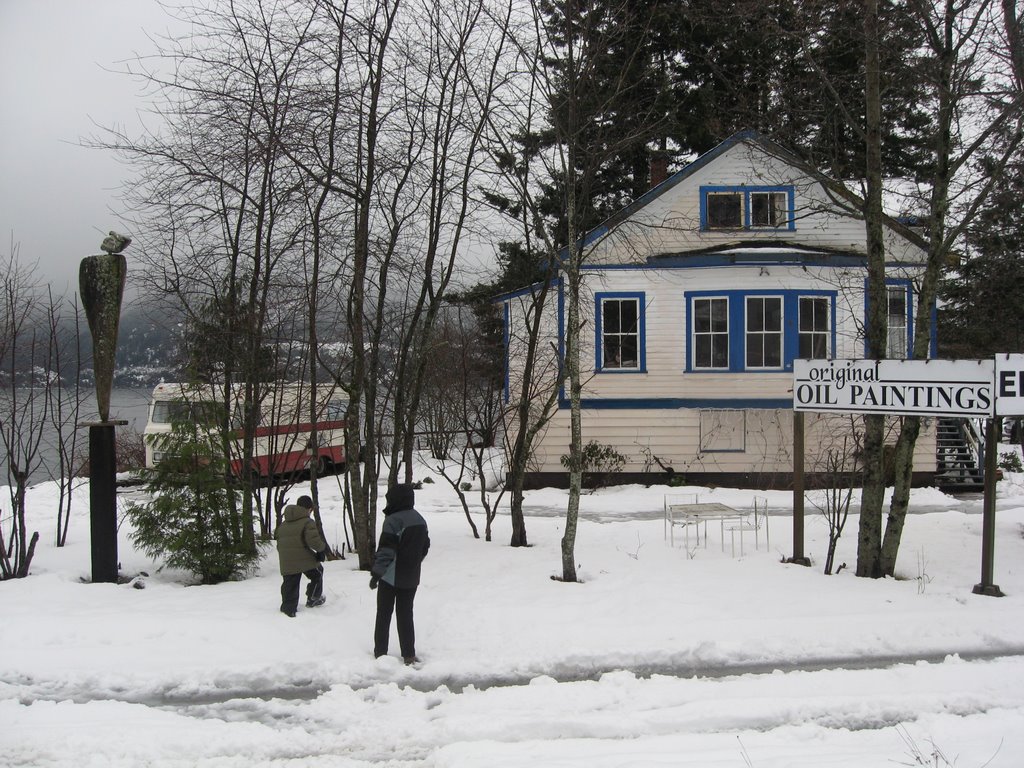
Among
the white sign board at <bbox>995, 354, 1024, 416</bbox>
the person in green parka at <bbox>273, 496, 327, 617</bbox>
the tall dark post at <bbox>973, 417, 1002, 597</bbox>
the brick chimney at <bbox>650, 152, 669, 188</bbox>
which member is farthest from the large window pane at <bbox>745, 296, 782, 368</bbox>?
the person in green parka at <bbox>273, 496, 327, 617</bbox>

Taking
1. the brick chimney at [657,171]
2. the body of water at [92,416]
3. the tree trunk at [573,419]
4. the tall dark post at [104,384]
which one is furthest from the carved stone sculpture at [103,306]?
the brick chimney at [657,171]

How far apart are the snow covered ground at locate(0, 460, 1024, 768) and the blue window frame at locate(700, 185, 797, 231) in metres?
11.4

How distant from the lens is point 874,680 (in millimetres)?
6441

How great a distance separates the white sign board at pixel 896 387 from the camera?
8797 millimetres

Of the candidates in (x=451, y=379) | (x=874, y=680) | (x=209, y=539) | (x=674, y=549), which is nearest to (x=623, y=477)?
(x=451, y=379)

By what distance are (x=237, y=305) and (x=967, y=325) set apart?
26.0m

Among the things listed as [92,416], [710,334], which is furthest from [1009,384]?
[710,334]

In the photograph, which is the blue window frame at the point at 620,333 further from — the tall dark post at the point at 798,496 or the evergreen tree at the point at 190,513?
the evergreen tree at the point at 190,513

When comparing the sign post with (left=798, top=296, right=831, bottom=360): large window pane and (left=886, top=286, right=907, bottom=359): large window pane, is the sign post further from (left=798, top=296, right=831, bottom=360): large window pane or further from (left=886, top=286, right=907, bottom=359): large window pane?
(left=886, top=286, right=907, bottom=359): large window pane

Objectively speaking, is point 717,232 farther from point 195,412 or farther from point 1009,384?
point 195,412

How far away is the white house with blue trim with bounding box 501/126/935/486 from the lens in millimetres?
19609

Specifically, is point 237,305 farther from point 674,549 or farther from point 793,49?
point 793,49

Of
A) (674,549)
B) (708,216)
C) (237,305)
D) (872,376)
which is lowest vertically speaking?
(674,549)

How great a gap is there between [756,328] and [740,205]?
3320 mm
